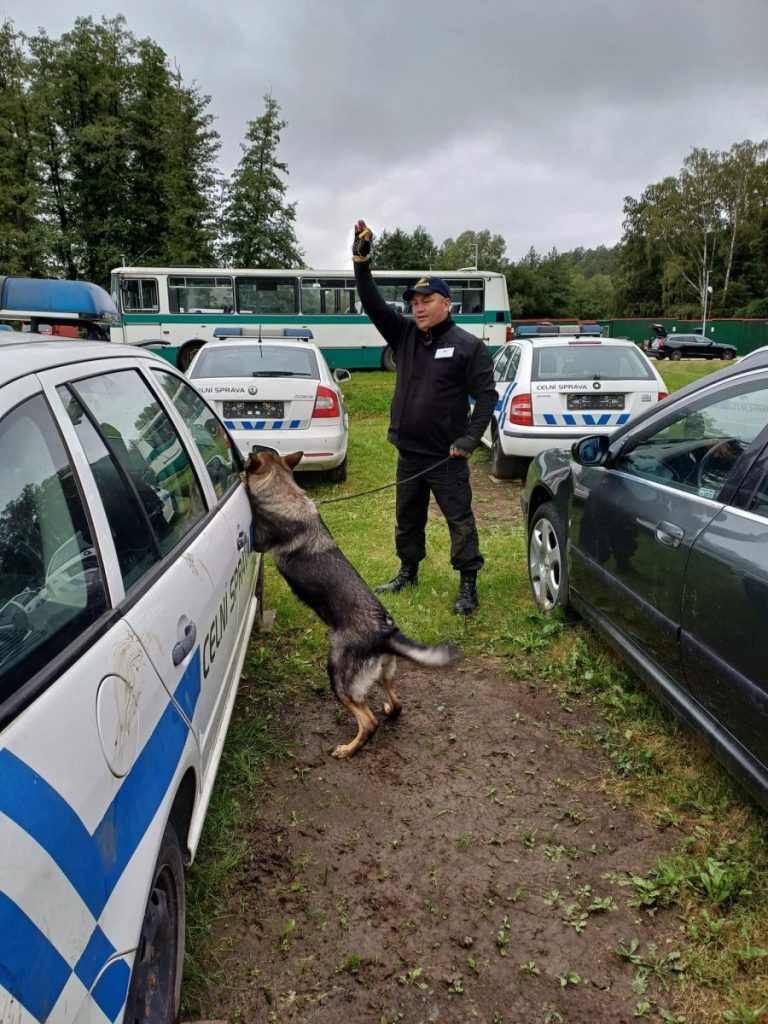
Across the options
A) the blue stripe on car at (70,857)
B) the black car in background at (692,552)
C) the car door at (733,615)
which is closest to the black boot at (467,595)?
the black car in background at (692,552)

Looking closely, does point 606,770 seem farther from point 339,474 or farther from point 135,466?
point 339,474

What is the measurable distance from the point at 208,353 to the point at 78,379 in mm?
5891

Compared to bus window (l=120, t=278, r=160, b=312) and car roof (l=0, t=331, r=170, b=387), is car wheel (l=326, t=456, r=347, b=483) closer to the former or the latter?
car roof (l=0, t=331, r=170, b=387)

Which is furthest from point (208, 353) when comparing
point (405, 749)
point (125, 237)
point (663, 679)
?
point (125, 237)

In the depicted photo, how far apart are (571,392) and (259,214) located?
25629 mm

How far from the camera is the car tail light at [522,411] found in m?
6.84

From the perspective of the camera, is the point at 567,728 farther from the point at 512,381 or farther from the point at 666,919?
the point at 512,381

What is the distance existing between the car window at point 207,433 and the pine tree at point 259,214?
27242mm

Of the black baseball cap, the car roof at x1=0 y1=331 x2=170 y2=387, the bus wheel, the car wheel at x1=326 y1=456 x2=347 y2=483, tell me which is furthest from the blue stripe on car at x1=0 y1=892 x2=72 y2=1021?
the bus wheel

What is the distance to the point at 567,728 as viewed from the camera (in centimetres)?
299

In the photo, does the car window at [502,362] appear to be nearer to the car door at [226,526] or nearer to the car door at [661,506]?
the car door at [661,506]

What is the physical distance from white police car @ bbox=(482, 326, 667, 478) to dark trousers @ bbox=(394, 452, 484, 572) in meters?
2.98

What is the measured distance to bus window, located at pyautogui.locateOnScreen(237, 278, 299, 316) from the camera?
17.3m

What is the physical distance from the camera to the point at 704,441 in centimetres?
265
